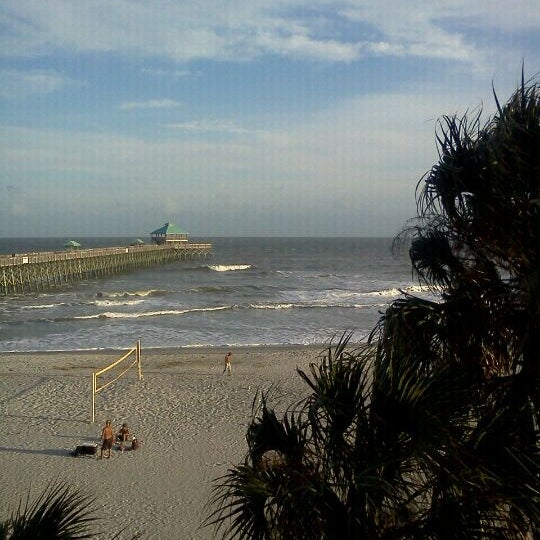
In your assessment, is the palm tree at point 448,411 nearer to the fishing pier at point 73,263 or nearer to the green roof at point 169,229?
the fishing pier at point 73,263

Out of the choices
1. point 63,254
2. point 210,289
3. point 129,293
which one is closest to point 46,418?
point 129,293

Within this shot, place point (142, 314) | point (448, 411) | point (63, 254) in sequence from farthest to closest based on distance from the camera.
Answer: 1. point (63, 254)
2. point (142, 314)
3. point (448, 411)

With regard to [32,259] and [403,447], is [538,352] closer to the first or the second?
[403,447]

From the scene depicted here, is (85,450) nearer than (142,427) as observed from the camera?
Yes

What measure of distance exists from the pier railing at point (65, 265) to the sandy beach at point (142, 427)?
21299 mm

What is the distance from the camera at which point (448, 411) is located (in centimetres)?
270

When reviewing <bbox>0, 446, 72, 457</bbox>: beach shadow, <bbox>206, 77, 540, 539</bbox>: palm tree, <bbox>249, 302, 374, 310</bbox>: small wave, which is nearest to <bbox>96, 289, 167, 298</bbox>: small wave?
<bbox>249, 302, 374, 310</bbox>: small wave

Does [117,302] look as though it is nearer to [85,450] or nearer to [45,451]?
[45,451]

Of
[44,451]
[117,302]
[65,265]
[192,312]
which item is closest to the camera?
[44,451]

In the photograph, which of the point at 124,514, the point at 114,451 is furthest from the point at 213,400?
the point at 124,514

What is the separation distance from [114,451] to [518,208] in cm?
886

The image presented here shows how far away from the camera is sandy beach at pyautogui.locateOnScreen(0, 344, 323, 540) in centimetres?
847

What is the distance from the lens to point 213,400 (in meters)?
13.9

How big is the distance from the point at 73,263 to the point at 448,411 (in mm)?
47415
